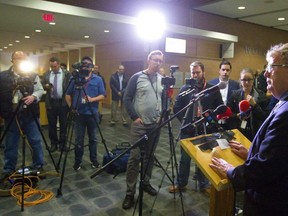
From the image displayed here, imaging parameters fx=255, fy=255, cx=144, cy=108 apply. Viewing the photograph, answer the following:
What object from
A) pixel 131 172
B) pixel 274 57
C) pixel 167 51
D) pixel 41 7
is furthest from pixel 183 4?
pixel 274 57

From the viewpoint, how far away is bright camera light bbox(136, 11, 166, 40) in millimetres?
6543

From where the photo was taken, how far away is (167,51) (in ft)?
24.7

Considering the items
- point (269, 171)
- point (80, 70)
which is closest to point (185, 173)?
point (80, 70)

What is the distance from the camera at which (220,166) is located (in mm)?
1354

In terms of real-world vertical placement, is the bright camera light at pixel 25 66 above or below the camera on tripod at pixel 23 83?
above

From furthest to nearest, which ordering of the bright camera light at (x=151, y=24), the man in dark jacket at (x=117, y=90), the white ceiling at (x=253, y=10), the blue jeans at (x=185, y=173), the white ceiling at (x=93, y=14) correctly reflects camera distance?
1. the white ceiling at (x=253, y=10)
2. the man in dark jacket at (x=117, y=90)
3. the bright camera light at (x=151, y=24)
4. the white ceiling at (x=93, y=14)
5. the blue jeans at (x=185, y=173)

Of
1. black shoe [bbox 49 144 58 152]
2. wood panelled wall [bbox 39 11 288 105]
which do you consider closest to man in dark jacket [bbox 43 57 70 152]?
black shoe [bbox 49 144 58 152]

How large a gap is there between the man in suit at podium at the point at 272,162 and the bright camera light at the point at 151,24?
570 cm

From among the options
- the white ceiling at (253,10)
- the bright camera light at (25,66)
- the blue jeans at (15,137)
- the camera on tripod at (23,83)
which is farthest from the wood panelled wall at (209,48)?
the camera on tripod at (23,83)

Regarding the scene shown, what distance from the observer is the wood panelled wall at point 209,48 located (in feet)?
26.2

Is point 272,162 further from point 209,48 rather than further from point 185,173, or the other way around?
point 209,48

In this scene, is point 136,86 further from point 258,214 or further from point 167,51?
point 167,51

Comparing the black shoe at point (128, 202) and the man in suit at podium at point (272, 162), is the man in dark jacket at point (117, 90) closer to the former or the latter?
the black shoe at point (128, 202)

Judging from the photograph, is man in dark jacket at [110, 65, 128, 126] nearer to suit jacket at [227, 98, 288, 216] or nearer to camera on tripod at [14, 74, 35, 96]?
camera on tripod at [14, 74, 35, 96]
